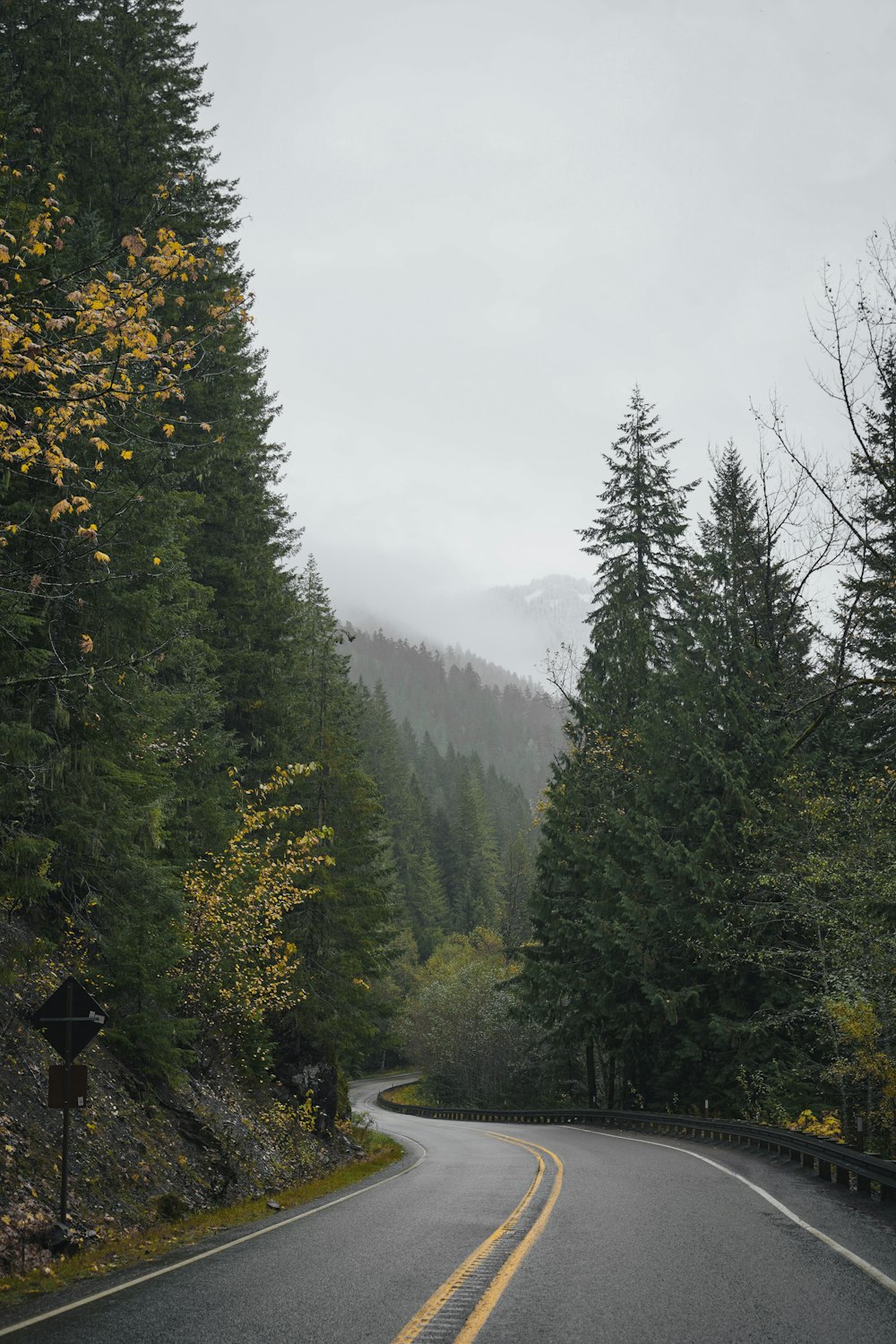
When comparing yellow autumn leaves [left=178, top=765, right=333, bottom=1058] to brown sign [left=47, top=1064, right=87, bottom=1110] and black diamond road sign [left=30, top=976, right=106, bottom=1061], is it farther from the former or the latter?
brown sign [left=47, top=1064, right=87, bottom=1110]

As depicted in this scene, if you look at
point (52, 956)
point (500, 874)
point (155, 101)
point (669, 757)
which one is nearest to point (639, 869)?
point (669, 757)

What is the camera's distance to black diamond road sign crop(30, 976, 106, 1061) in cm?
1007

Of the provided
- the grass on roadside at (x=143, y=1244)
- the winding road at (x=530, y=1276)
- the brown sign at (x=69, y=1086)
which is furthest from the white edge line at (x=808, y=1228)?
the brown sign at (x=69, y=1086)

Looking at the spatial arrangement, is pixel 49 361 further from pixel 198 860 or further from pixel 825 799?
pixel 825 799

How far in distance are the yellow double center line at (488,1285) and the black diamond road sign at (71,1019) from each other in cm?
466

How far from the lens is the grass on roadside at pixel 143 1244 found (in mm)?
8227

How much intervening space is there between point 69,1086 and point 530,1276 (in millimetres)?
5236

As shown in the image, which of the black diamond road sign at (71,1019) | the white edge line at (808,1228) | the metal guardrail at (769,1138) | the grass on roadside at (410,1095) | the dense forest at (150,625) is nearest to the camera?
the white edge line at (808,1228)

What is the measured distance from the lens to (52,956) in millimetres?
13570

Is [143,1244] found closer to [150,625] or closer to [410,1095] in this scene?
[150,625]

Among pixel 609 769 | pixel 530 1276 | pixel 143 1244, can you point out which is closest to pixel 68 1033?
pixel 143 1244

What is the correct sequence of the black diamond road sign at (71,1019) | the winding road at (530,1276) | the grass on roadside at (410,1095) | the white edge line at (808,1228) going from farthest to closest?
1. the grass on roadside at (410,1095)
2. the black diamond road sign at (71,1019)
3. the white edge line at (808,1228)
4. the winding road at (530,1276)

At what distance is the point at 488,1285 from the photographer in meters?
7.49

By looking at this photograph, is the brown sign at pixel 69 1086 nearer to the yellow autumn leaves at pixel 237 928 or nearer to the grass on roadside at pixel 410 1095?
the yellow autumn leaves at pixel 237 928
